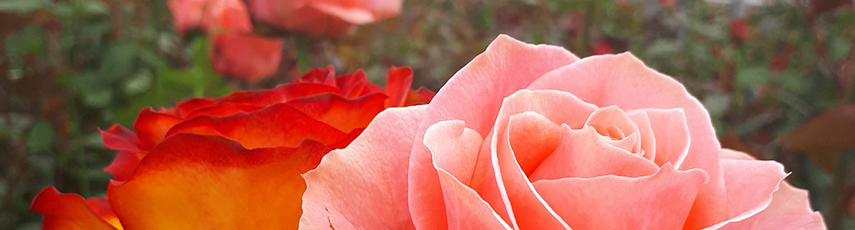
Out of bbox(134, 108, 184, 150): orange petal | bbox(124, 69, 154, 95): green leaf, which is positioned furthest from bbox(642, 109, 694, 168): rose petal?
bbox(124, 69, 154, 95): green leaf

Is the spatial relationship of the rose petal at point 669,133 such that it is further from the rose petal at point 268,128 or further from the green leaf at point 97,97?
the green leaf at point 97,97

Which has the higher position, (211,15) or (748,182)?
(748,182)

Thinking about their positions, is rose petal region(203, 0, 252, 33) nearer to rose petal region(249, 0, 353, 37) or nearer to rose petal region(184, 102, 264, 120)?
rose petal region(249, 0, 353, 37)

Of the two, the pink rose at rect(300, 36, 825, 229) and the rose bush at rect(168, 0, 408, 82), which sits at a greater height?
the pink rose at rect(300, 36, 825, 229)

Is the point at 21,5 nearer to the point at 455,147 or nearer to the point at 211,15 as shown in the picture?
the point at 211,15

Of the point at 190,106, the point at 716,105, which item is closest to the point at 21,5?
the point at 190,106

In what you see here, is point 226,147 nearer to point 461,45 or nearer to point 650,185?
point 650,185
